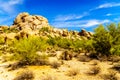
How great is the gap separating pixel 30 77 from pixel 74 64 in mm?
6405

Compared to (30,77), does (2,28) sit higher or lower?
higher

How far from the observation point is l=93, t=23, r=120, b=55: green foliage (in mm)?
25217

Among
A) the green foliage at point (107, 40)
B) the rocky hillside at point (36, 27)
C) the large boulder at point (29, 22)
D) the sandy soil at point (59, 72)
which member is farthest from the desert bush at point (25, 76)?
the large boulder at point (29, 22)

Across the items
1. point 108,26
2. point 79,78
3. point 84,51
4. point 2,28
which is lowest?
point 79,78

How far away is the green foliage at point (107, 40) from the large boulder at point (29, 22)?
61.1m

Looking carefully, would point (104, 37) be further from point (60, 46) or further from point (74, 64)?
point (60, 46)

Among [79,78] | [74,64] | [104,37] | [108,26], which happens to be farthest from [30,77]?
[108,26]

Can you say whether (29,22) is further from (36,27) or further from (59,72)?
(59,72)

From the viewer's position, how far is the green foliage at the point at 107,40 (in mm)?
25217

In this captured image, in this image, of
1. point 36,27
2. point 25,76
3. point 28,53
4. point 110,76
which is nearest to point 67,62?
point 28,53

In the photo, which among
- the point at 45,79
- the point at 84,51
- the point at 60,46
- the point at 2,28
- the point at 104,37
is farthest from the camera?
the point at 2,28

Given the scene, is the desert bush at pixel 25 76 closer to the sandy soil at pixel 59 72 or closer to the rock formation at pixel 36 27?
the sandy soil at pixel 59 72

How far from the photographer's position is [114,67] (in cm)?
2041

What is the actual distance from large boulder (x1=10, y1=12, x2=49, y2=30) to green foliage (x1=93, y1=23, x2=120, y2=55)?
201 feet
